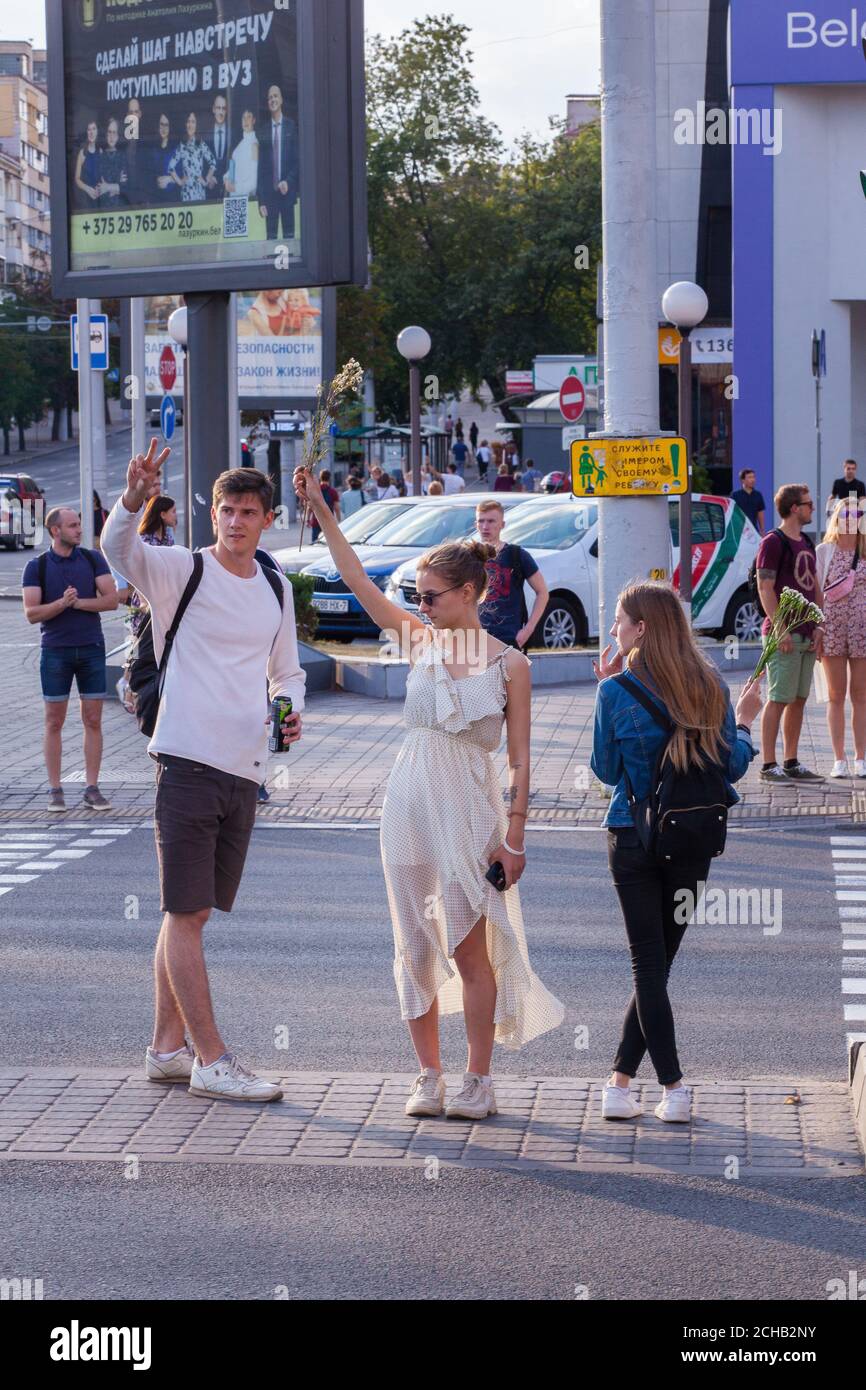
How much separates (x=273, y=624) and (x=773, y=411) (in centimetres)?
2792

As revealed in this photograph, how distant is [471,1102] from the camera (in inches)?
235

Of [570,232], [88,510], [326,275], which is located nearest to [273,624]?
[326,275]

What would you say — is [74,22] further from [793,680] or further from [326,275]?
[793,680]

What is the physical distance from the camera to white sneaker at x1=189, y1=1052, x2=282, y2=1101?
6.14m

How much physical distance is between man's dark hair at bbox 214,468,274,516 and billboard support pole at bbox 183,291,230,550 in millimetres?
9043

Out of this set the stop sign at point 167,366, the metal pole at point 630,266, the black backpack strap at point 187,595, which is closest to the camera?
the black backpack strap at point 187,595

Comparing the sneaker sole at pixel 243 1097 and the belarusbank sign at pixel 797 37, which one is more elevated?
the belarusbank sign at pixel 797 37

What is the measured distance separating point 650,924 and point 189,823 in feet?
4.75

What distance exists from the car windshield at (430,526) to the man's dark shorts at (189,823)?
15281 mm

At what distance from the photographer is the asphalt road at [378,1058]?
4.76 metres

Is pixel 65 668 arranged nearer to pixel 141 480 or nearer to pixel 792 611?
pixel 792 611

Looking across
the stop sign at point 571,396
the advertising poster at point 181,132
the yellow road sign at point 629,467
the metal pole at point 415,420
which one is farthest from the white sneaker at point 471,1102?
the stop sign at point 571,396

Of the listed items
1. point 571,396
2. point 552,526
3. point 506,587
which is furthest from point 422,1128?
point 571,396

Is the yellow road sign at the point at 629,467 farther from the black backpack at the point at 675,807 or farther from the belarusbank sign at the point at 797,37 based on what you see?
the belarusbank sign at the point at 797,37
